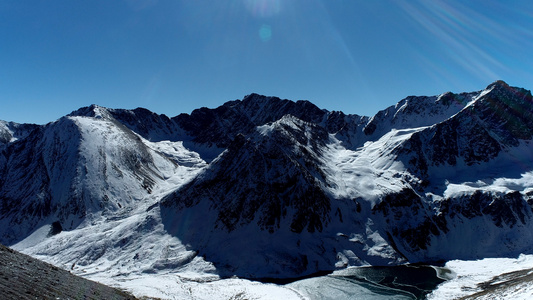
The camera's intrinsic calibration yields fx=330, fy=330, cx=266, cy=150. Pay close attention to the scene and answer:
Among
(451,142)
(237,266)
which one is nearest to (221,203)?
(237,266)

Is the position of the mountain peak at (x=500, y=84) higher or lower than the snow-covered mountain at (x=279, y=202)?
higher

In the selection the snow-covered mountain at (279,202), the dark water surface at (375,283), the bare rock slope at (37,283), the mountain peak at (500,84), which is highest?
the mountain peak at (500,84)

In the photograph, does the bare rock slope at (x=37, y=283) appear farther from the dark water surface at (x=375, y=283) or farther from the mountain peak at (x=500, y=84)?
the mountain peak at (x=500, y=84)

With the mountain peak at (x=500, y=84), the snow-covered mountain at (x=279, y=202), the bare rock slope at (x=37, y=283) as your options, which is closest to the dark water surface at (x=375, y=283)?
the snow-covered mountain at (x=279, y=202)

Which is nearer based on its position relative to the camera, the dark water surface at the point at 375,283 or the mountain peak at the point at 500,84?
the dark water surface at the point at 375,283

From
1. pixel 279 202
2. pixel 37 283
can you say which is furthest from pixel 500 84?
pixel 37 283

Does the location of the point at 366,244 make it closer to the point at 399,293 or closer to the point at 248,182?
the point at 399,293
